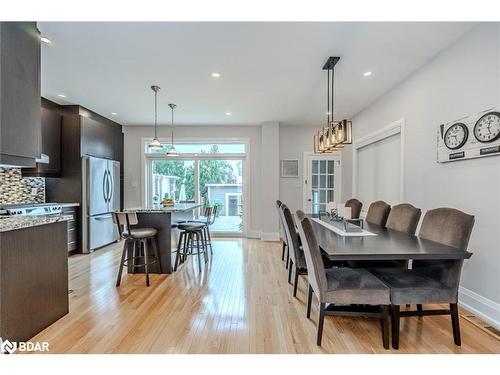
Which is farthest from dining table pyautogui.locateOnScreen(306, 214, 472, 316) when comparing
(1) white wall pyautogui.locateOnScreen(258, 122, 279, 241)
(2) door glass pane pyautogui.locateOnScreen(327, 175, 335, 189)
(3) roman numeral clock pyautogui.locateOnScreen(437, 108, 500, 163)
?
(2) door glass pane pyautogui.locateOnScreen(327, 175, 335, 189)

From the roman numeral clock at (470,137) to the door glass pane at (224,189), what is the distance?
422 centimetres

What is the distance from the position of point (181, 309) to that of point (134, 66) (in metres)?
2.77

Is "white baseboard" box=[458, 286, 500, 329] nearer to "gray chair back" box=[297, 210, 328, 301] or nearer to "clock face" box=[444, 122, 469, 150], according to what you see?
"clock face" box=[444, 122, 469, 150]

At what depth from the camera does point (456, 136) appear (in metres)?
2.76

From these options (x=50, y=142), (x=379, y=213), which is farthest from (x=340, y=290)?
(x=50, y=142)

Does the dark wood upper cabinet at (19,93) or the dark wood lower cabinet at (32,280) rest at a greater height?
the dark wood upper cabinet at (19,93)

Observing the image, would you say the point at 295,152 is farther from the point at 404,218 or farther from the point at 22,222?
the point at 22,222

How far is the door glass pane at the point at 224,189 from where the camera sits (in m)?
6.53

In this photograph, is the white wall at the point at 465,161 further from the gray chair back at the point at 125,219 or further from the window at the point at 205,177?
the window at the point at 205,177

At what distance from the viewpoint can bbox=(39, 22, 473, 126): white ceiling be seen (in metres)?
2.55

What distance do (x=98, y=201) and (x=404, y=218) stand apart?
188 inches

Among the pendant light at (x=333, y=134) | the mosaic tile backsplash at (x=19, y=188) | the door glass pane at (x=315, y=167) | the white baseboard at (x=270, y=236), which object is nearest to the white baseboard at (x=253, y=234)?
the white baseboard at (x=270, y=236)
